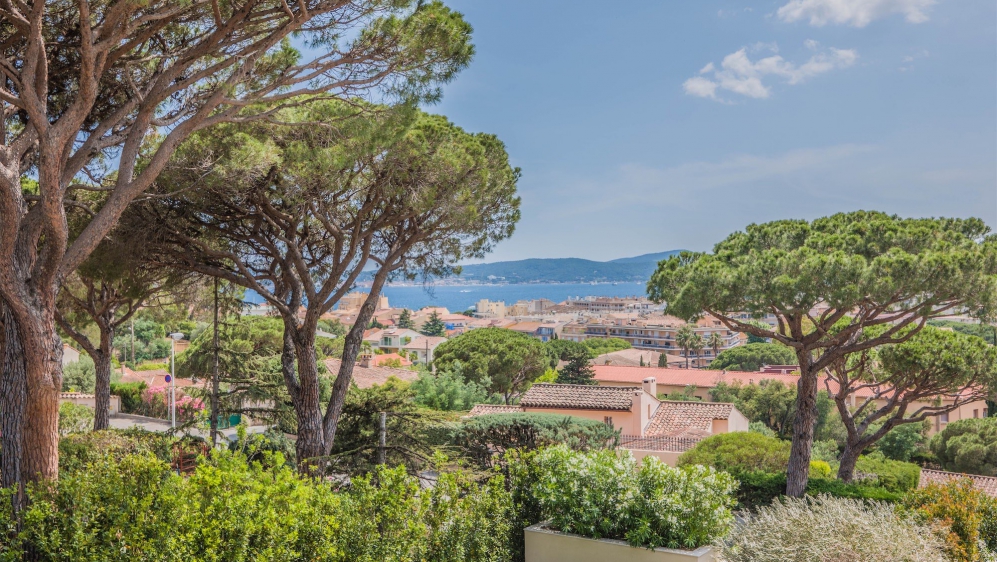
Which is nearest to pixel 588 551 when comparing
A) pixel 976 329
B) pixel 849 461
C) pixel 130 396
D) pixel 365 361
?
pixel 849 461

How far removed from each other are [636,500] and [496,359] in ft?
93.1

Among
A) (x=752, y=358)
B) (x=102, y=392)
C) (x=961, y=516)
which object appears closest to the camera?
(x=961, y=516)

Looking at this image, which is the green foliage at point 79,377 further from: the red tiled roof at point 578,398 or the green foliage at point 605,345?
the green foliage at point 605,345

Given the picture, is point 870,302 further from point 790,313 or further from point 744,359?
point 744,359

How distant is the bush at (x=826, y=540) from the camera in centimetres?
404

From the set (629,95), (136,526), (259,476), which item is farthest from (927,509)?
(629,95)

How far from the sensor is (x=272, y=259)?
10086 millimetres

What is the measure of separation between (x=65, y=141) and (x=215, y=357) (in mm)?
5230

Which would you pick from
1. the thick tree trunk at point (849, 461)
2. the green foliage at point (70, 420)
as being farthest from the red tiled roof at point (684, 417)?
the green foliage at point (70, 420)

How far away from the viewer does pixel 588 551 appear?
451 cm

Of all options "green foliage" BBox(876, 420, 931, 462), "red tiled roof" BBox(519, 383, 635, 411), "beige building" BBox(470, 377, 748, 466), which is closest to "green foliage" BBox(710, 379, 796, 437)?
"green foliage" BBox(876, 420, 931, 462)

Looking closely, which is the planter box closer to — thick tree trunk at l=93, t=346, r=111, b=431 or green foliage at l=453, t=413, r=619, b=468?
green foliage at l=453, t=413, r=619, b=468

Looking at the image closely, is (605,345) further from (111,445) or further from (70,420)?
(111,445)

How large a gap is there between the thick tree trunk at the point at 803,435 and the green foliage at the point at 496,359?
66.6ft
